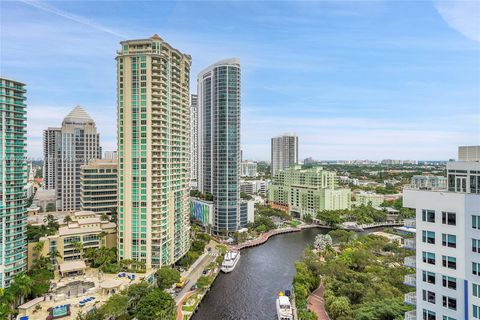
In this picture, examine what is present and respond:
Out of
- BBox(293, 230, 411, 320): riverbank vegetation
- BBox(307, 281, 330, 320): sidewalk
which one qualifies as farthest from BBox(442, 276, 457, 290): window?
BBox(307, 281, 330, 320): sidewalk

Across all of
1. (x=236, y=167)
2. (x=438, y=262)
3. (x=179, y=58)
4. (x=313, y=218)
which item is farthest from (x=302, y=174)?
(x=438, y=262)

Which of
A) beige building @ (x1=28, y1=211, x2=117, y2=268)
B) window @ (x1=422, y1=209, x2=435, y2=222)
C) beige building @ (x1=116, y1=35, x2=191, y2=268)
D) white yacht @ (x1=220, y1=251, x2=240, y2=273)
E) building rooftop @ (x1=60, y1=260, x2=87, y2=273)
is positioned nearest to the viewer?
window @ (x1=422, y1=209, x2=435, y2=222)

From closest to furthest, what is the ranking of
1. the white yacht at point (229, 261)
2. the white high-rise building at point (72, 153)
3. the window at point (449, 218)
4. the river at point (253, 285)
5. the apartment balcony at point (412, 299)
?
the window at point (449, 218)
the apartment balcony at point (412, 299)
the river at point (253, 285)
the white yacht at point (229, 261)
the white high-rise building at point (72, 153)

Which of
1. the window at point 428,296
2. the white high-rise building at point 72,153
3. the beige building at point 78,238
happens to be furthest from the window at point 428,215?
the white high-rise building at point 72,153

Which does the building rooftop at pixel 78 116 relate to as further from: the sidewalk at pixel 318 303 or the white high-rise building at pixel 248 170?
the white high-rise building at pixel 248 170

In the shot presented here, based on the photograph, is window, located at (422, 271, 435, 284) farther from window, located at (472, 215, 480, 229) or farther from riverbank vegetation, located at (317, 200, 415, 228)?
riverbank vegetation, located at (317, 200, 415, 228)
